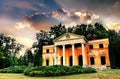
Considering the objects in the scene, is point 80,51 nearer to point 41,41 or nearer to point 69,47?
point 69,47

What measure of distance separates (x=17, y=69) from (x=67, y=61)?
50.5 ft

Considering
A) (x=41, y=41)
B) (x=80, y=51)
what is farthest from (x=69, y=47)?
(x=41, y=41)

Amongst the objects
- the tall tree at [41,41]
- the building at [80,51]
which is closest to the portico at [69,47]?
the building at [80,51]

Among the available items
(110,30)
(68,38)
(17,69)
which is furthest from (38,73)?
(110,30)

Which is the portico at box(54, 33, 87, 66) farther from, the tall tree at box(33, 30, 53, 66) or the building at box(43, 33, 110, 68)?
the tall tree at box(33, 30, 53, 66)

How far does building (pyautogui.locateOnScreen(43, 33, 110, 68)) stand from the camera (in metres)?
35.1

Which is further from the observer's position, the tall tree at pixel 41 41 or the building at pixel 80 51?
the tall tree at pixel 41 41

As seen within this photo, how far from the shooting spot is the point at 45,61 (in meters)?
42.2

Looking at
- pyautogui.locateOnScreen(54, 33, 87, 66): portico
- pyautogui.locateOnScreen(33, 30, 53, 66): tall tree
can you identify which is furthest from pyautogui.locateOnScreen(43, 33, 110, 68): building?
pyautogui.locateOnScreen(33, 30, 53, 66): tall tree

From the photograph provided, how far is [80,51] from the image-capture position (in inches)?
1489

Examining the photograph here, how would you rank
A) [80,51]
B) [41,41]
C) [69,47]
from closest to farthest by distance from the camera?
[80,51], [69,47], [41,41]

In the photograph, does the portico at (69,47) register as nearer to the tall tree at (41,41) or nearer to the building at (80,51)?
the building at (80,51)

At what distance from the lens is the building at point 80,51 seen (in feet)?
115

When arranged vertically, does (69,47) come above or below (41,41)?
below
